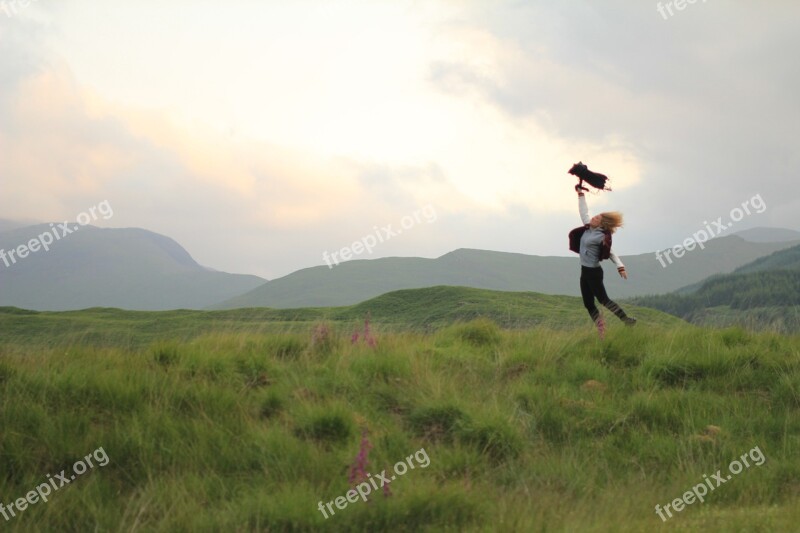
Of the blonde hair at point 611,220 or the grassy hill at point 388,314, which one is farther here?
the grassy hill at point 388,314

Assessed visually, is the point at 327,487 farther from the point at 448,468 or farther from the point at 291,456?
the point at 448,468

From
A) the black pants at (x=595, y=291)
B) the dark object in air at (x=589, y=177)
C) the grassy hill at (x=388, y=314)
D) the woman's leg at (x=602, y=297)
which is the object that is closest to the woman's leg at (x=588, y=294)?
the black pants at (x=595, y=291)

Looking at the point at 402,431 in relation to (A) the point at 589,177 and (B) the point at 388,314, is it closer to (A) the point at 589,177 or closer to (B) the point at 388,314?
(A) the point at 589,177

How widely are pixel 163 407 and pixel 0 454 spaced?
1522 millimetres

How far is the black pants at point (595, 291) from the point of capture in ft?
38.9

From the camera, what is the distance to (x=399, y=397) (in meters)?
7.36

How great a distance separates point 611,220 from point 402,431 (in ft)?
24.0

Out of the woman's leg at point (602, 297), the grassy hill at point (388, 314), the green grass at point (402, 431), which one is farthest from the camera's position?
the grassy hill at point (388, 314)

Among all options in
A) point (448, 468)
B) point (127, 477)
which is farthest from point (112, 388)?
point (448, 468)

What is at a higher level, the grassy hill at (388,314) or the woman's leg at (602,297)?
the grassy hill at (388,314)

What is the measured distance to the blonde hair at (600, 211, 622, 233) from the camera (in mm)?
12000

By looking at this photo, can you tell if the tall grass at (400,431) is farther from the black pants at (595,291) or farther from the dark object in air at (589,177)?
the dark object in air at (589,177)

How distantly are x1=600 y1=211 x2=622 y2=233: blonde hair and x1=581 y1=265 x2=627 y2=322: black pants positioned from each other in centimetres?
84

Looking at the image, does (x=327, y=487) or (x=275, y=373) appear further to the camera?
(x=275, y=373)
